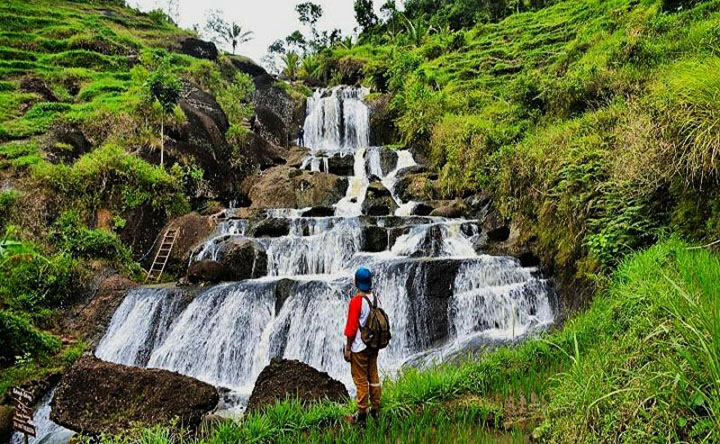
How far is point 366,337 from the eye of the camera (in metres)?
4.17

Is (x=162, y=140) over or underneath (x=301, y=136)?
underneath

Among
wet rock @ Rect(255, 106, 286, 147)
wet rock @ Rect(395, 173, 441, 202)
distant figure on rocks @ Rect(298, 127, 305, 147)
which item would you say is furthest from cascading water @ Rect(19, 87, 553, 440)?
distant figure on rocks @ Rect(298, 127, 305, 147)

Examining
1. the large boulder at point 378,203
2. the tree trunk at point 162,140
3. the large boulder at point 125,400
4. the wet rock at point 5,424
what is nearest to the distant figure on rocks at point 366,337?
the large boulder at point 125,400

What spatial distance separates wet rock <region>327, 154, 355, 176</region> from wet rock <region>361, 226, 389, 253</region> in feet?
26.8

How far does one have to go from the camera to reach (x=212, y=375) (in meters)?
8.02

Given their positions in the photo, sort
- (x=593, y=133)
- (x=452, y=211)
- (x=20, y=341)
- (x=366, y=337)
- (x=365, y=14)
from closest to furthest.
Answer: (x=366, y=337), (x=593, y=133), (x=20, y=341), (x=452, y=211), (x=365, y=14)

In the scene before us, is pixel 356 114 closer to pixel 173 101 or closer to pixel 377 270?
pixel 173 101

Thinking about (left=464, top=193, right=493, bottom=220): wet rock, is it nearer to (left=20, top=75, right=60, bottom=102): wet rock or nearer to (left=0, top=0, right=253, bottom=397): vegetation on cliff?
(left=0, top=0, right=253, bottom=397): vegetation on cliff

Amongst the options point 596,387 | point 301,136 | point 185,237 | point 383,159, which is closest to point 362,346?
point 596,387

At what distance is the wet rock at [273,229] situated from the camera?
13188mm

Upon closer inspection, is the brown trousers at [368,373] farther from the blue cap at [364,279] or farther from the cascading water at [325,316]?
the cascading water at [325,316]

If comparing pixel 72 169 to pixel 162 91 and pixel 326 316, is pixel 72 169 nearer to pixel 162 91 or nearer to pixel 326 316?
pixel 162 91

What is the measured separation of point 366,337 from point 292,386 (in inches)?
52.9

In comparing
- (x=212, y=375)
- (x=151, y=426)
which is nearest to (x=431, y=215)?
(x=212, y=375)
